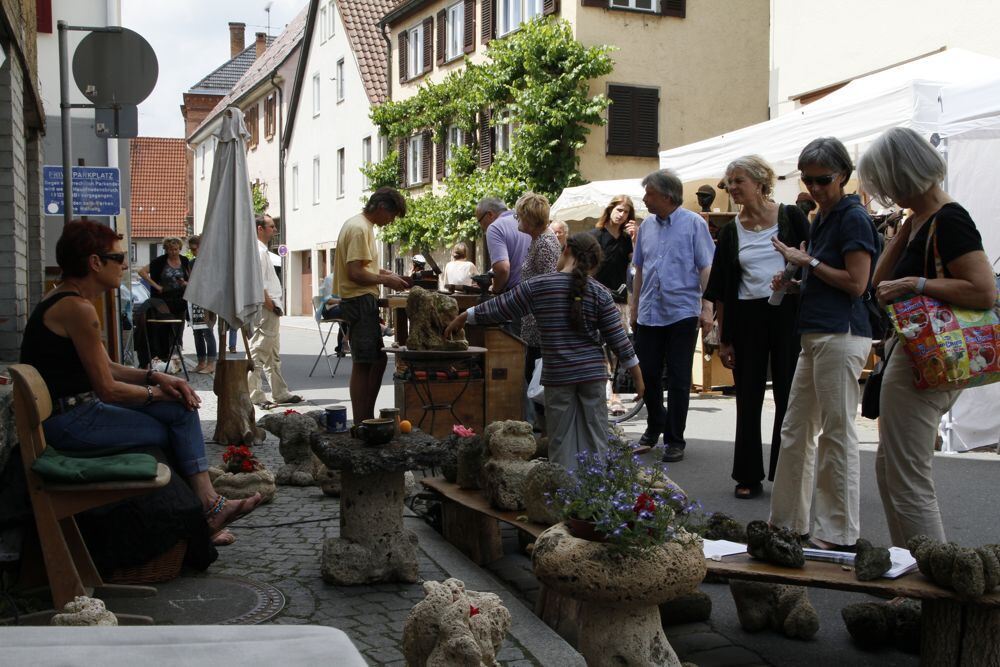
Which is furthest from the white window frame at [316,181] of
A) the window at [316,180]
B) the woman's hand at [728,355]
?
the woman's hand at [728,355]

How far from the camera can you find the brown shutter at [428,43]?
32188 millimetres

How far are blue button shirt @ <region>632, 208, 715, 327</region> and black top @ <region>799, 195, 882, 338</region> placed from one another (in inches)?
113

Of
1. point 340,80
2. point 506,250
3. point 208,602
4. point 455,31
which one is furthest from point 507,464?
point 340,80

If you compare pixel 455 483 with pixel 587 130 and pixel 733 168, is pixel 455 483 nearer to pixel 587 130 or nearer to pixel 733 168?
pixel 733 168

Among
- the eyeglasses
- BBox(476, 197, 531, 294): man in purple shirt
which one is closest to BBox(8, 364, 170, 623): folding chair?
the eyeglasses

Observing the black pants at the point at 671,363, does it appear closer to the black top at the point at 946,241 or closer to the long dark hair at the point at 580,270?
the long dark hair at the point at 580,270

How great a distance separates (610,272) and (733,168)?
444 cm

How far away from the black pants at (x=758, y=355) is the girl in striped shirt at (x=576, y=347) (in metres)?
1.13

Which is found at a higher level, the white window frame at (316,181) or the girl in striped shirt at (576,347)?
the white window frame at (316,181)

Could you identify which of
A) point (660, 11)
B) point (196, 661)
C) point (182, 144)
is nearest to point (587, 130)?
point (660, 11)

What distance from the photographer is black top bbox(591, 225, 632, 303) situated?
10.7 m

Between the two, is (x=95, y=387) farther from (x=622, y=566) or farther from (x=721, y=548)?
(x=721, y=548)

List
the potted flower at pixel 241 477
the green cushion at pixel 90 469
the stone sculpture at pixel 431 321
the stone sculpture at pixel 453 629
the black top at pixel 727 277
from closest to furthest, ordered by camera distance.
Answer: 1. the stone sculpture at pixel 453 629
2. the green cushion at pixel 90 469
3. the potted flower at pixel 241 477
4. the black top at pixel 727 277
5. the stone sculpture at pixel 431 321

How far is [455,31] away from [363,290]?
76.2ft
